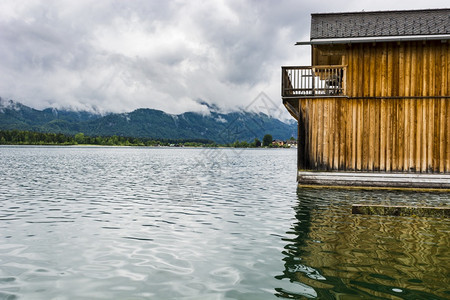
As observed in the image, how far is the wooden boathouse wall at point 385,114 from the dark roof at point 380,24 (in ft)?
2.04

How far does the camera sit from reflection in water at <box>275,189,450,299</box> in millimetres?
6605

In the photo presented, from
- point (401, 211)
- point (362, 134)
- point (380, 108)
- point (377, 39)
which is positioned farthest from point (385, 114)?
point (401, 211)

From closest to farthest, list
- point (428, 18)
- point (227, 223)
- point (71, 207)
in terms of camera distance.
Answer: point (227, 223), point (71, 207), point (428, 18)

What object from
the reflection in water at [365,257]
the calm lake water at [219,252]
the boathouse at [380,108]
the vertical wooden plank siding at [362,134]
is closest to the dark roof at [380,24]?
the boathouse at [380,108]

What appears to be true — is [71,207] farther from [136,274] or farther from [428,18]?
[428,18]

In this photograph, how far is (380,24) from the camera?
70.1 feet

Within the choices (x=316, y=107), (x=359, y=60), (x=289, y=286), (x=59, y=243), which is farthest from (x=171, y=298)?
(x=359, y=60)

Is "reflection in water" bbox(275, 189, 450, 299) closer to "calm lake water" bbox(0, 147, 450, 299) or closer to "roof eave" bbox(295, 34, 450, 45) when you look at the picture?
"calm lake water" bbox(0, 147, 450, 299)

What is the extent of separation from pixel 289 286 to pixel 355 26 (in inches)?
720

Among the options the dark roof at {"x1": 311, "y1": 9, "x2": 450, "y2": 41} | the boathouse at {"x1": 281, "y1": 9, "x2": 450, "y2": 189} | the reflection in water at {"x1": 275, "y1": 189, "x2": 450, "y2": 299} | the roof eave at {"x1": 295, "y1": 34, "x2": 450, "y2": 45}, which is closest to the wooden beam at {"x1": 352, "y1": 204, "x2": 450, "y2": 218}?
the reflection in water at {"x1": 275, "y1": 189, "x2": 450, "y2": 299}

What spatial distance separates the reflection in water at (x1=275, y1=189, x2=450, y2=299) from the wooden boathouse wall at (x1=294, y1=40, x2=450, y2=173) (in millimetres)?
6519

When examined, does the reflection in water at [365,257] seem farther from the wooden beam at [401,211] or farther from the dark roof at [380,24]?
the dark roof at [380,24]

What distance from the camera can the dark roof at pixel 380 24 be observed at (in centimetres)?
2014

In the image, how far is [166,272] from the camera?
775cm
